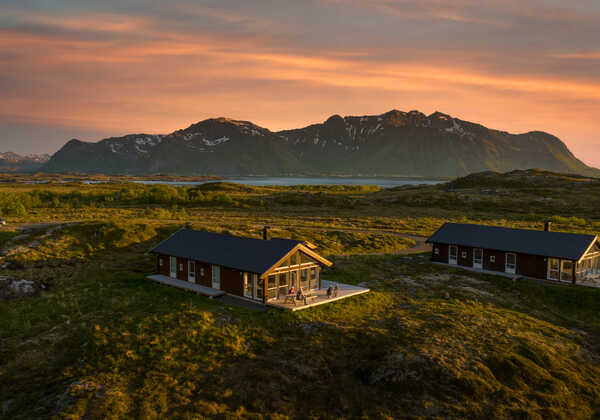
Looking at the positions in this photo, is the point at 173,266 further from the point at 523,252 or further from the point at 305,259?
the point at 523,252

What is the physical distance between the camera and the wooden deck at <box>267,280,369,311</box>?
102ft

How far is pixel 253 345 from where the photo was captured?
25.9 meters

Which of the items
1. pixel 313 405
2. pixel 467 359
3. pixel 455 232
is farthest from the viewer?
pixel 455 232

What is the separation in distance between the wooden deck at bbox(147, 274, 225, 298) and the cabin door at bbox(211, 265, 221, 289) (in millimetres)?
443

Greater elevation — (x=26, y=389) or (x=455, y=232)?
(x=455, y=232)

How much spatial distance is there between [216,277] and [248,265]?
14.8ft

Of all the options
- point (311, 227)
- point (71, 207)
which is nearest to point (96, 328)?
point (311, 227)

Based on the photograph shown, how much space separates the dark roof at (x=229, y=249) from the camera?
33094mm

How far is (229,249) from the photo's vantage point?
36.6 metres

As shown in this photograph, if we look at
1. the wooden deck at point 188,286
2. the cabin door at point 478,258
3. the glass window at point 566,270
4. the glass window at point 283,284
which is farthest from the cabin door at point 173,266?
the glass window at point 566,270

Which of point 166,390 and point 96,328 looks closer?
point 166,390

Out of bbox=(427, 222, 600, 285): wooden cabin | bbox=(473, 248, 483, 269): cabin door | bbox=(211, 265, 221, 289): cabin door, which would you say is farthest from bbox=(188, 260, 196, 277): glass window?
bbox=(473, 248, 483, 269): cabin door

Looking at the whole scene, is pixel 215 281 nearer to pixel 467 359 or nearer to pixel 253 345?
pixel 253 345

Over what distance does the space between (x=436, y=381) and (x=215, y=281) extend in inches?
796
